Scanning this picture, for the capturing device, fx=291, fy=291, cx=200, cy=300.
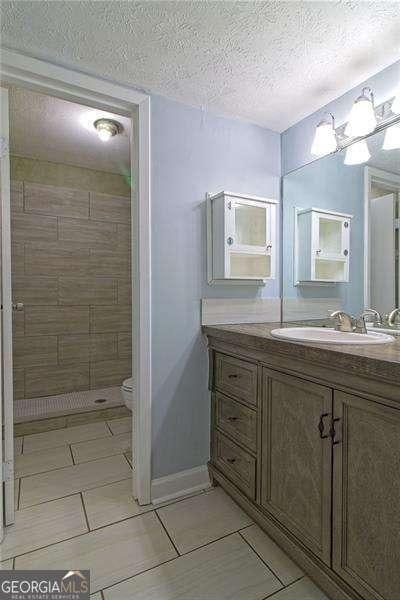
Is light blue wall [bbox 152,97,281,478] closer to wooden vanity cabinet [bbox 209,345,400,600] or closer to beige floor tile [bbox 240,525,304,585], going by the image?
wooden vanity cabinet [bbox 209,345,400,600]

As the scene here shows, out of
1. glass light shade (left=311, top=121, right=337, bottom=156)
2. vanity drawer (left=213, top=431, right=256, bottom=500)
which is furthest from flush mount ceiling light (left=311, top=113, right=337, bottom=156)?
vanity drawer (left=213, top=431, right=256, bottom=500)

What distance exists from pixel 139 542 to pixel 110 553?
0.12 metres

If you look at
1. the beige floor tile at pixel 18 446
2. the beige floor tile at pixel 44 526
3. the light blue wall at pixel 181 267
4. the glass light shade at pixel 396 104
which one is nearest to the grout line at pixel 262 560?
the light blue wall at pixel 181 267

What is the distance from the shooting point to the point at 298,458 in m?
1.12

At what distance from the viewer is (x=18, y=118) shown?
6.30 ft

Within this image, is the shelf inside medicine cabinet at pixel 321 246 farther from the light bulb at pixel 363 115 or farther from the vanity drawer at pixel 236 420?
the vanity drawer at pixel 236 420

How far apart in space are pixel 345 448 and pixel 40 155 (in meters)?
2.99

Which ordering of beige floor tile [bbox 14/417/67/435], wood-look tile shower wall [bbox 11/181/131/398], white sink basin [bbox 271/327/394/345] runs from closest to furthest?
white sink basin [bbox 271/327/394/345], beige floor tile [bbox 14/417/67/435], wood-look tile shower wall [bbox 11/181/131/398]

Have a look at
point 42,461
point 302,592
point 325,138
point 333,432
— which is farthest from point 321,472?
point 42,461

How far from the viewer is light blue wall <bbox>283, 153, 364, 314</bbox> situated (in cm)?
153

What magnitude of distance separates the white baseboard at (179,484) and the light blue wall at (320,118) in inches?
76.0

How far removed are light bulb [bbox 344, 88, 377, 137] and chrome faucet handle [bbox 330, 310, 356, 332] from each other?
890 mm

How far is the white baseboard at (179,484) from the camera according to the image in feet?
5.02

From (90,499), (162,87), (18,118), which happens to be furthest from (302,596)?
(18,118)
